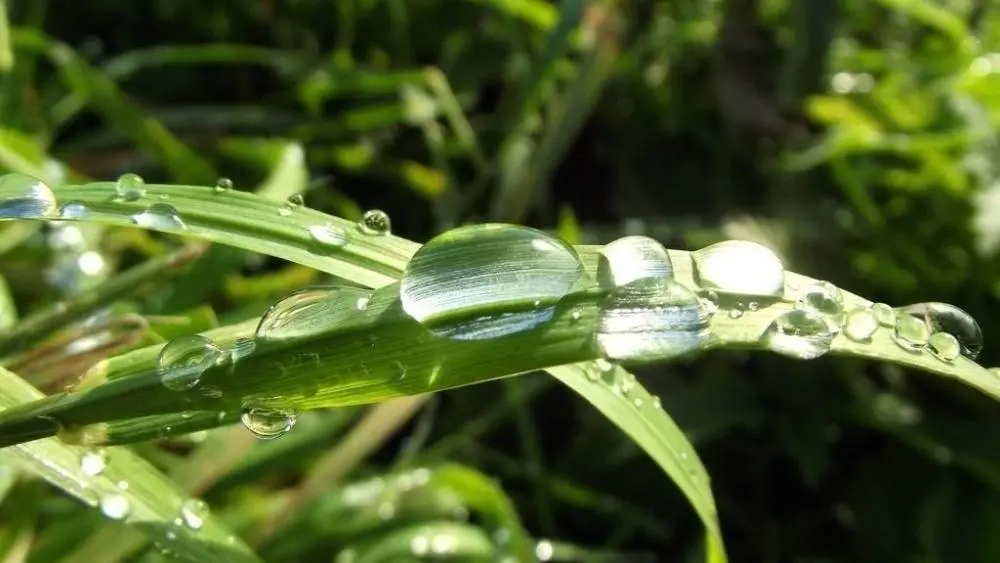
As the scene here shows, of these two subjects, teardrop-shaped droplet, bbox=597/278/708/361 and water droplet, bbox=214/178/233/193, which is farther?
water droplet, bbox=214/178/233/193

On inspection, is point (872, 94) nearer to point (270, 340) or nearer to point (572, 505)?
point (572, 505)

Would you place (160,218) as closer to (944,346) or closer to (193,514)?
(193,514)

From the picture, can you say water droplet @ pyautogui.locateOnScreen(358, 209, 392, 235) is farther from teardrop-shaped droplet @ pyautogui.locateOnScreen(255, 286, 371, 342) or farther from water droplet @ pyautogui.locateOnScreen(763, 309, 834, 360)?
water droplet @ pyautogui.locateOnScreen(763, 309, 834, 360)

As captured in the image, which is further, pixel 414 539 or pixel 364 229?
pixel 414 539

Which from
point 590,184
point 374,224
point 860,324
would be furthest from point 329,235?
point 590,184

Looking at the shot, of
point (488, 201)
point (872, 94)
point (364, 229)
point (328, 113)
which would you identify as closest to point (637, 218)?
point (488, 201)

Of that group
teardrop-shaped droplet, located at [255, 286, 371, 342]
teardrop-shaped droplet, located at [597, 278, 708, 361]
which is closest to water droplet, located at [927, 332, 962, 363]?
teardrop-shaped droplet, located at [597, 278, 708, 361]

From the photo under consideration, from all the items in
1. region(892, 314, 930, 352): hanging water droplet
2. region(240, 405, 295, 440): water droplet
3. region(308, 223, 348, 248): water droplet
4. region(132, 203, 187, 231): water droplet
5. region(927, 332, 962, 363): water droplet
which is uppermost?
region(132, 203, 187, 231): water droplet
